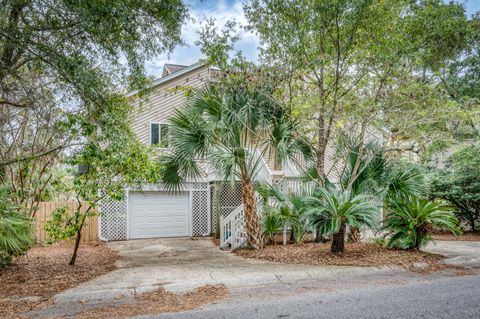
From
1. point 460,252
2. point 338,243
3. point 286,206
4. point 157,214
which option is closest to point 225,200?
point 157,214

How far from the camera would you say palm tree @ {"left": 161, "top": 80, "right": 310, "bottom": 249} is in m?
8.85

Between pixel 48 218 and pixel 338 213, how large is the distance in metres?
10.4

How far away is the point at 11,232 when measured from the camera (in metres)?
6.79

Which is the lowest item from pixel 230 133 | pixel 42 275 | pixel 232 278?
pixel 42 275

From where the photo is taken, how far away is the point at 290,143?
935cm

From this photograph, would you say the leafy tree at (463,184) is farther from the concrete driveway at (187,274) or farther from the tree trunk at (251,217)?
the tree trunk at (251,217)

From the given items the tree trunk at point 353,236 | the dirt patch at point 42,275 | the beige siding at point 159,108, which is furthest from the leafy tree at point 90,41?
the tree trunk at point 353,236

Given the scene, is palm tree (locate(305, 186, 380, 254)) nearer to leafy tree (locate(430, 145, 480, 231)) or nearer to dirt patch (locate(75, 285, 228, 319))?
dirt patch (locate(75, 285, 228, 319))

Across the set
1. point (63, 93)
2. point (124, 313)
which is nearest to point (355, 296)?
point (124, 313)

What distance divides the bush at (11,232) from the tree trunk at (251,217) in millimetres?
5149

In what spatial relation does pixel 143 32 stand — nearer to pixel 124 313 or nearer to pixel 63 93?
pixel 63 93

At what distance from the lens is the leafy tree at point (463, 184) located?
1232cm

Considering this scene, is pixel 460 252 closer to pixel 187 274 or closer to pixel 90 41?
pixel 187 274

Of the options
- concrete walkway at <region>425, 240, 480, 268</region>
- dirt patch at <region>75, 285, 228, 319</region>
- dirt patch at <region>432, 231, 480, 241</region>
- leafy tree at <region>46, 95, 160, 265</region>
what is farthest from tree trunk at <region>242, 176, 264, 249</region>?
dirt patch at <region>432, 231, 480, 241</region>
